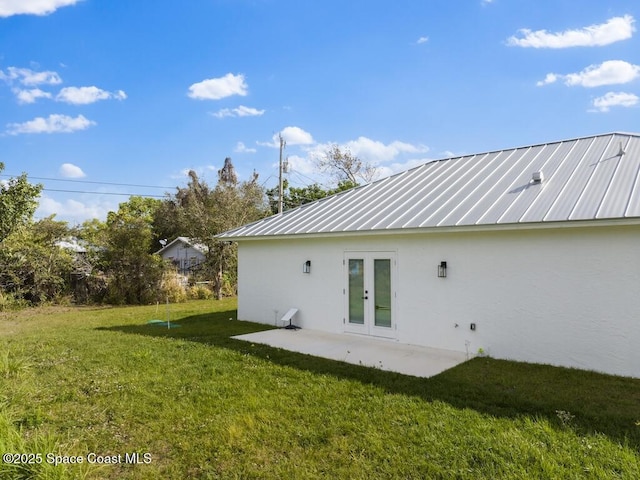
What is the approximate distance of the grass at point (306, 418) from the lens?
356 cm

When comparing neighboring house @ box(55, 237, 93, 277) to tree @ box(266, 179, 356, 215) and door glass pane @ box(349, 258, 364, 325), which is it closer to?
door glass pane @ box(349, 258, 364, 325)

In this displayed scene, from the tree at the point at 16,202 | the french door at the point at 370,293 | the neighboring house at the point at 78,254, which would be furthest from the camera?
the neighboring house at the point at 78,254

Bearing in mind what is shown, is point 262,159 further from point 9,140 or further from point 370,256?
point 370,256

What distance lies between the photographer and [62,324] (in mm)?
11586

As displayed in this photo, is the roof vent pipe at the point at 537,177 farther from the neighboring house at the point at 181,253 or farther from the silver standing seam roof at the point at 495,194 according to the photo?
the neighboring house at the point at 181,253

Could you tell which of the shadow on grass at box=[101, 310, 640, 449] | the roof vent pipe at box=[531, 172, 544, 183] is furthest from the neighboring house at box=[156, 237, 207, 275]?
the roof vent pipe at box=[531, 172, 544, 183]

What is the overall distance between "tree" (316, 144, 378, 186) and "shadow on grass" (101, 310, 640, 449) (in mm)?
23479

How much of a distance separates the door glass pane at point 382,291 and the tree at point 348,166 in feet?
71.1

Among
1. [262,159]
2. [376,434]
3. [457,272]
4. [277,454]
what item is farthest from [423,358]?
[262,159]

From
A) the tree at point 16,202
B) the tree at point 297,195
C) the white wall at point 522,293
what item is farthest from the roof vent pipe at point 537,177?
the tree at point 297,195

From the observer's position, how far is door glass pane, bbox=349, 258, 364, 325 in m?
9.22

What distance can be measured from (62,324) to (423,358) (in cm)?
1030

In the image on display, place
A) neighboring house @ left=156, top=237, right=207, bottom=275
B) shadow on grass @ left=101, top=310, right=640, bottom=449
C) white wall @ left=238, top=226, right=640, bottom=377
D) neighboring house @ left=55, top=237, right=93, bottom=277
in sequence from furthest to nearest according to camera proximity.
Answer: neighboring house @ left=156, top=237, right=207, bottom=275, neighboring house @ left=55, top=237, right=93, bottom=277, white wall @ left=238, top=226, right=640, bottom=377, shadow on grass @ left=101, top=310, right=640, bottom=449

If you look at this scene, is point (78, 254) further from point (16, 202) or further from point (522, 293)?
point (522, 293)
